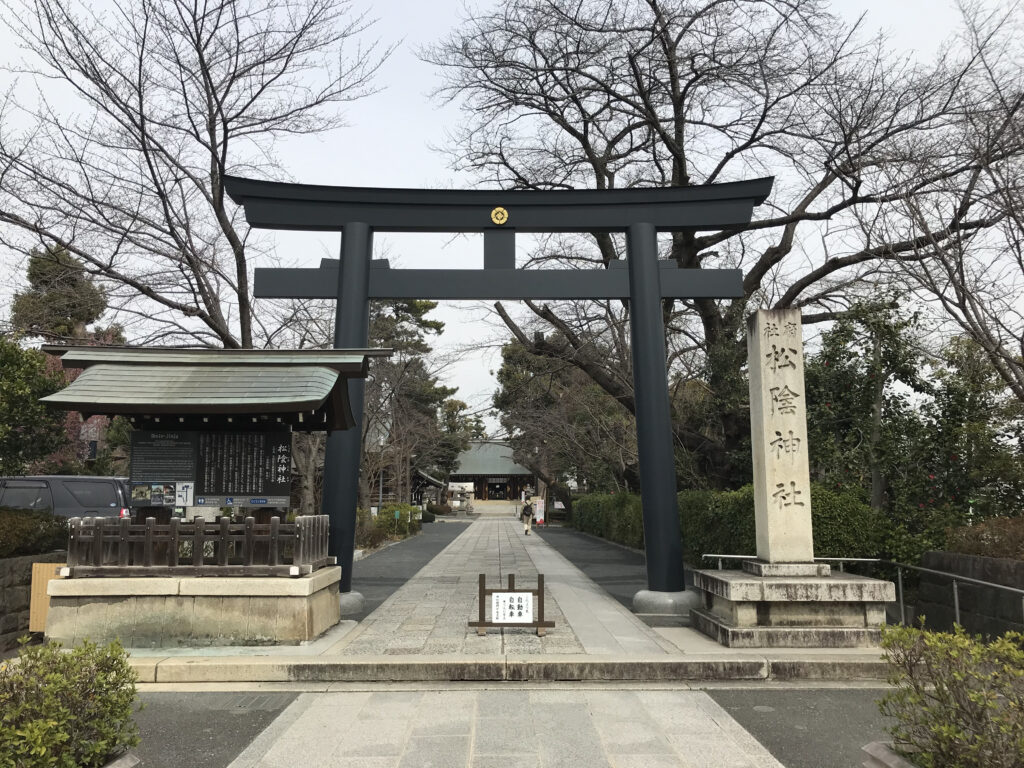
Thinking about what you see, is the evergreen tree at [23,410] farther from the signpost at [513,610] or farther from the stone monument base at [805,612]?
the stone monument base at [805,612]

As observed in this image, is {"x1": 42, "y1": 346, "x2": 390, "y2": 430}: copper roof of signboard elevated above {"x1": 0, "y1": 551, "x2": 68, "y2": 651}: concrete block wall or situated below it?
above

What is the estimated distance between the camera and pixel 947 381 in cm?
1118

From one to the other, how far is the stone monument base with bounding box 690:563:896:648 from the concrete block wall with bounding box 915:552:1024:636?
103 cm

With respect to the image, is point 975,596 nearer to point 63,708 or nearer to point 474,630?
point 474,630

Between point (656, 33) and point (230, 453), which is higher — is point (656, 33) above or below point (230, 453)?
above

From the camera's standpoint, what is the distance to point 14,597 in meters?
8.97

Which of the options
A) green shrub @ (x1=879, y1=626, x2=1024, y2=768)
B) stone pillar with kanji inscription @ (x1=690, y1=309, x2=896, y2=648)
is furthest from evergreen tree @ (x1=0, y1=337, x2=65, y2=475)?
green shrub @ (x1=879, y1=626, x2=1024, y2=768)

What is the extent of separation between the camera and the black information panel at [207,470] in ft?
29.7

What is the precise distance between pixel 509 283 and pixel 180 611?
21.0 feet

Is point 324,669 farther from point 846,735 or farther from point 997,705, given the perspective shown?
point 997,705

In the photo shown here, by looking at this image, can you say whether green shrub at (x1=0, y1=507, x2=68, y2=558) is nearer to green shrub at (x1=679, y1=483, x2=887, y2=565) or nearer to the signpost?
the signpost

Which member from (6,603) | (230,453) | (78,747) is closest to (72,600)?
(6,603)

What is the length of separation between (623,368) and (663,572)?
8419 millimetres

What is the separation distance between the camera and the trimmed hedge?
401 inches
